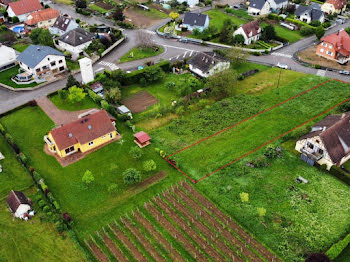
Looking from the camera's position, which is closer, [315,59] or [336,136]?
[336,136]

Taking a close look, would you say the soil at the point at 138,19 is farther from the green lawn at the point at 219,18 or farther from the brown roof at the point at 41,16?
the brown roof at the point at 41,16

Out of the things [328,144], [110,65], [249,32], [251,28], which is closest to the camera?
[328,144]

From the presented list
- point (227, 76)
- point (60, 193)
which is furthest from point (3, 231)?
point (227, 76)

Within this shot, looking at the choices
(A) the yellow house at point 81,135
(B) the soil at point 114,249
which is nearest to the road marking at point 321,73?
(A) the yellow house at point 81,135

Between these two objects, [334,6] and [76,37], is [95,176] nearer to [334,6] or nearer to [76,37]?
[76,37]

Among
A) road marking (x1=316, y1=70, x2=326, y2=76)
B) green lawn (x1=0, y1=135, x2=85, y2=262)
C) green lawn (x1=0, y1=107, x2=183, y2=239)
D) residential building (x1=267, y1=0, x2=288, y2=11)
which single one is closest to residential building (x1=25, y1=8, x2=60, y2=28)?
green lawn (x1=0, y1=107, x2=183, y2=239)

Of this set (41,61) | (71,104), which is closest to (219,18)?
(41,61)
